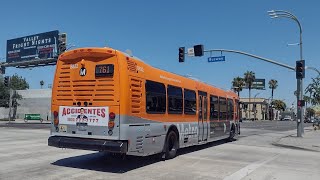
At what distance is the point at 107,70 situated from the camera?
11.4m

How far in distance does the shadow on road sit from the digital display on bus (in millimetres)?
2542

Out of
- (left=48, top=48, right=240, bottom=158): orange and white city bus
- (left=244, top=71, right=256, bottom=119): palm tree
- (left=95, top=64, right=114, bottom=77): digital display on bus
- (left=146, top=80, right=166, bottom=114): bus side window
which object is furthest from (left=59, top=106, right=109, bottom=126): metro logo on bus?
(left=244, top=71, right=256, bottom=119): palm tree

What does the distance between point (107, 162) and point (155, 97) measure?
2420mm

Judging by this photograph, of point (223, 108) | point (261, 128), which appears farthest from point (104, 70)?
point (261, 128)

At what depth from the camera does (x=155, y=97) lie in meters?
12.9

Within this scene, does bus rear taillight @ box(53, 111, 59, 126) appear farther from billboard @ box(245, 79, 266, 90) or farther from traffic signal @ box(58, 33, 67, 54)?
billboard @ box(245, 79, 266, 90)

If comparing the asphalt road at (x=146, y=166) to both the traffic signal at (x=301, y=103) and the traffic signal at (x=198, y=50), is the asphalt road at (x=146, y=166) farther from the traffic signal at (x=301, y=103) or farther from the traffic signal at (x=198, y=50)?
the traffic signal at (x=301, y=103)

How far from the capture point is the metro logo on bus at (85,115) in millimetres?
11219

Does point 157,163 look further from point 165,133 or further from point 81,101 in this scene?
point 81,101

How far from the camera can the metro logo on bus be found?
11.2 metres

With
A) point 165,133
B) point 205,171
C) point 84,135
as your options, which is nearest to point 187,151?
point 165,133

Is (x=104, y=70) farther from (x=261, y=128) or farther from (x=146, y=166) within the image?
(x=261, y=128)

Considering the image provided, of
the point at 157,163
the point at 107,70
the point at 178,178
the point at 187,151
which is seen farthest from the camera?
the point at 187,151

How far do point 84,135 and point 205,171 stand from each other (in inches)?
135
